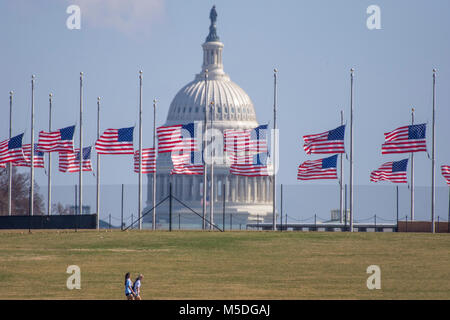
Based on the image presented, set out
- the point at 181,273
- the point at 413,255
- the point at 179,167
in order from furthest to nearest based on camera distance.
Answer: the point at 179,167 → the point at 413,255 → the point at 181,273

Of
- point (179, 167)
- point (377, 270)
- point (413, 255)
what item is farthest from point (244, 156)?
point (377, 270)

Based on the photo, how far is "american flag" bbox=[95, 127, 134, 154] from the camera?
87625 millimetres

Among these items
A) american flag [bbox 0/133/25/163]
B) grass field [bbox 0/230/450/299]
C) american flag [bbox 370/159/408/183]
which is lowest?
grass field [bbox 0/230/450/299]

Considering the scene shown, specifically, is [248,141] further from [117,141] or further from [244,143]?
[117,141]

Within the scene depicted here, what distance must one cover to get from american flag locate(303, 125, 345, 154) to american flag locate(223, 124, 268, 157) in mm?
3816

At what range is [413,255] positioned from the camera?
67000mm

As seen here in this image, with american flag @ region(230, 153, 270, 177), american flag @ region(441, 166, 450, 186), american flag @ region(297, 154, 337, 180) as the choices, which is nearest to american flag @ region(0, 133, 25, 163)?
american flag @ region(230, 153, 270, 177)

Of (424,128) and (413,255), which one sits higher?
Result: (424,128)

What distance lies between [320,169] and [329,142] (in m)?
4.51

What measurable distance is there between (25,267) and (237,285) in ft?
39.8

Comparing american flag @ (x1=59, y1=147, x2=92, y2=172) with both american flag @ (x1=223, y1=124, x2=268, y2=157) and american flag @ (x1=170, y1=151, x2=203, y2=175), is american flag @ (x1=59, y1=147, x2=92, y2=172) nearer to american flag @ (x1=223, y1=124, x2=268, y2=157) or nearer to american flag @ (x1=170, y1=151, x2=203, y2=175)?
american flag @ (x1=170, y1=151, x2=203, y2=175)

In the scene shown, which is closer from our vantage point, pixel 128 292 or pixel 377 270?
pixel 128 292

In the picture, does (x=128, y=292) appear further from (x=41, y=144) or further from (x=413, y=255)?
(x=41, y=144)

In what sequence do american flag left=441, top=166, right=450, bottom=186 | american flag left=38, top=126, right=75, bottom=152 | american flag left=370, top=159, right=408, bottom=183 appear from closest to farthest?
american flag left=38, top=126, right=75, bottom=152 → american flag left=441, top=166, right=450, bottom=186 → american flag left=370, top=159, right=408, bottom=183
